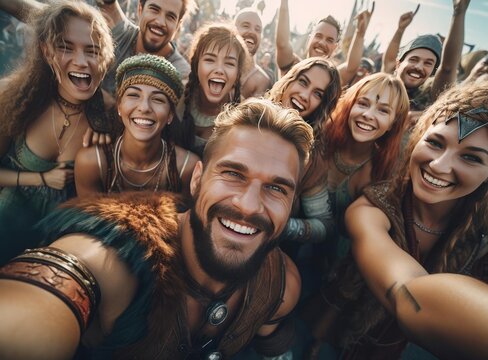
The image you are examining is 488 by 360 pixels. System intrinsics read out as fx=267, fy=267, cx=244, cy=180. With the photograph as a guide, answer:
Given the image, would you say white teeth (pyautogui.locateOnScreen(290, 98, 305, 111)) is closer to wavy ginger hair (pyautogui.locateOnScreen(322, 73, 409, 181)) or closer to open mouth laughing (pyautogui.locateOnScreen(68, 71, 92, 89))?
wavy ginger hair (pyautogui.locateOnScreen(322, 73, 409, 181))

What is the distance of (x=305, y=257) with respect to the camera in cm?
367

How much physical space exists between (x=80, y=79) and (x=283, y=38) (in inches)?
126

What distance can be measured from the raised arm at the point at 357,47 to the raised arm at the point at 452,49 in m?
1.09

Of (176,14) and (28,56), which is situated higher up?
(176,14)

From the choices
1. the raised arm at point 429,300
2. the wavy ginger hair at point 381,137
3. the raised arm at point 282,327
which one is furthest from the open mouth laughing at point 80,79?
the raised arm at point 429,300

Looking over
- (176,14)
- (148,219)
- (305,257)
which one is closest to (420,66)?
(305,257)

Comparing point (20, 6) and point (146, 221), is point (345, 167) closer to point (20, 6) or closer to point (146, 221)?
point (146, 221)

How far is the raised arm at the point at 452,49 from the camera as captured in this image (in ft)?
10.8

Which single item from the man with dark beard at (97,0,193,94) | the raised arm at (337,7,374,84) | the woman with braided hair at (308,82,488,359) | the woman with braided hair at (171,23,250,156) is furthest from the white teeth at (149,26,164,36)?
the woman with braided hair at (308,82,488,359)

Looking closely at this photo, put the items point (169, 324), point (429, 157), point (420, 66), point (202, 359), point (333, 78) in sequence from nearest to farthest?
point (169, 324) < point (202, 359) < point (429, 157) < point (333, 78) < point (420, 66)

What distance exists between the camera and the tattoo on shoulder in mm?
1157

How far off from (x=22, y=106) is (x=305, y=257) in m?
3.53

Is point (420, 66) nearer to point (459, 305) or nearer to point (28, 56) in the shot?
point (459, 305)

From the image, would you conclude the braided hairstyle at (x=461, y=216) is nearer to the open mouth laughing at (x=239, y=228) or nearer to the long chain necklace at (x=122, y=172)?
the open mouth laughing at (x=239, y=228)
